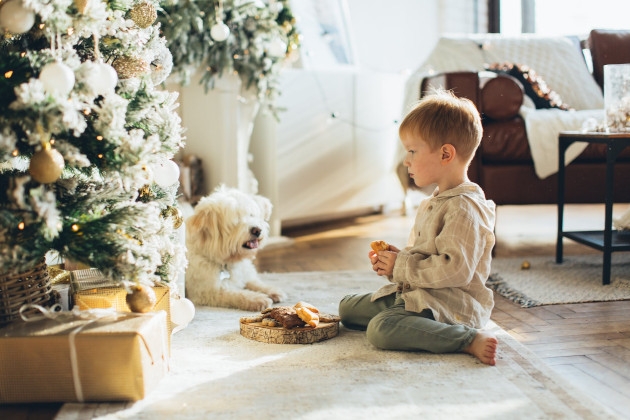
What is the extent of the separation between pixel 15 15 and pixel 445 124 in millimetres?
1096

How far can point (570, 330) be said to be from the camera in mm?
2166

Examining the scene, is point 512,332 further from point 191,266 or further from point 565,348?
point 191,266

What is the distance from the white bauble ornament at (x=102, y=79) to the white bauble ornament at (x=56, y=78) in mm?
88

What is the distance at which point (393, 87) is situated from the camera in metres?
4.84

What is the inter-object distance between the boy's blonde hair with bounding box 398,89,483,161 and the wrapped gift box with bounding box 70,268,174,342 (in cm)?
81

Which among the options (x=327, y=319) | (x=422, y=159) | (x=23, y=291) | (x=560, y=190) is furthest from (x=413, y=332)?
(x=560, y=190)

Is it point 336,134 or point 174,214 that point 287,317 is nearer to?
point 174,214

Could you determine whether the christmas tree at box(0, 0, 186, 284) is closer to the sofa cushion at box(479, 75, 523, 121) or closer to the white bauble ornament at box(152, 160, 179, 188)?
the white bauble ornament at box(152, 160, 179, 188)

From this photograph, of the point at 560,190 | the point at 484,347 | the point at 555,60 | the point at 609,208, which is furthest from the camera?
the point at 555,60

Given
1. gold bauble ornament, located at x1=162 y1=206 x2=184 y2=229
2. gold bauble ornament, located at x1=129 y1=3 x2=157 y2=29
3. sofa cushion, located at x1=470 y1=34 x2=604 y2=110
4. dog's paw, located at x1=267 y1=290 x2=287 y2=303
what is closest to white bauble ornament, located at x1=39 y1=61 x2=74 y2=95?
gold bauble ornament, located at x1=129 y1=3 x2=157 y2=29

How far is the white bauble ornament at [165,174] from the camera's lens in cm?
193

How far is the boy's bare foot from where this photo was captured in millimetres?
1823

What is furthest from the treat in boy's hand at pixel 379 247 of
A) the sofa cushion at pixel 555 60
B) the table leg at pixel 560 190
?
the sofa cushion at pixel 555 60

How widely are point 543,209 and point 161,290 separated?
3.53 meters
